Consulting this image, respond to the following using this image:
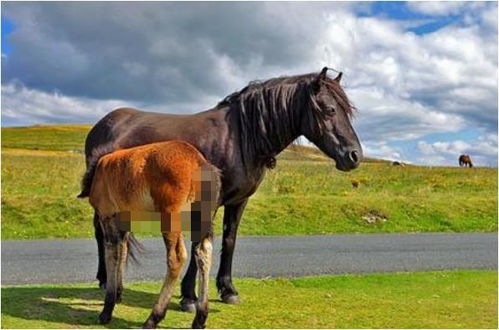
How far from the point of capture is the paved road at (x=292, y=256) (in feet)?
36.5

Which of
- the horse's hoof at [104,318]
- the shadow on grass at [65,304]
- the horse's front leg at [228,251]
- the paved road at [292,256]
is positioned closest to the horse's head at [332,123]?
the horse's front leg at [228,251]

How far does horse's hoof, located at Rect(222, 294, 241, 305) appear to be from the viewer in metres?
7.34

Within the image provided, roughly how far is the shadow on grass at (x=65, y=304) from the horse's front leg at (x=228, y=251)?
0.61m

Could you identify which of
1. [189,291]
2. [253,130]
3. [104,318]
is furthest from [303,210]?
[104,318]

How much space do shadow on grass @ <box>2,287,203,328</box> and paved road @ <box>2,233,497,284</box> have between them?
256 centimetres

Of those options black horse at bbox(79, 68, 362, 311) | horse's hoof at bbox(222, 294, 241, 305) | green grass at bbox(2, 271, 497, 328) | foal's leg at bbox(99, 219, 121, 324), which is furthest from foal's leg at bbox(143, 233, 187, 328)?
horse's hoof at bbox(222, 294, 241, 305)

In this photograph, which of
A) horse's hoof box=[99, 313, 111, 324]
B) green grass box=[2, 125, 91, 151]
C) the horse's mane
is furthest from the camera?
green grass box=[2, 125, 91, 151]

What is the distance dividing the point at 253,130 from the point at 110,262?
2.04 metres

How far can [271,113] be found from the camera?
6445 mm

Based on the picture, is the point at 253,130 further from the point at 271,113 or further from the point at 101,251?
the point at 101,251

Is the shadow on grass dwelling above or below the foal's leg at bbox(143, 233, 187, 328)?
below

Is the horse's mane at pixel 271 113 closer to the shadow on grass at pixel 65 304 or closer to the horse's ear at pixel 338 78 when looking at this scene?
the horse's ear at pixel 338 78

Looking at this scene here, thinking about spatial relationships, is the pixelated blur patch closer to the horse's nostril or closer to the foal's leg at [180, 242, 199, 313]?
the horse's nostril

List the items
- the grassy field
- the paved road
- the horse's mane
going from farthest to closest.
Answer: the grassy field
the paved road
the horse's mane
